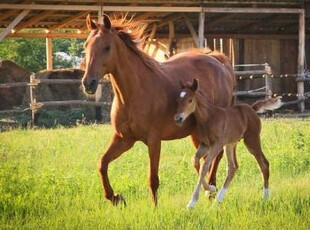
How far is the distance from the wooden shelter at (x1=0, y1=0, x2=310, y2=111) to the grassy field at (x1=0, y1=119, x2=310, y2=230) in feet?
24.1

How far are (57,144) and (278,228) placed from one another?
7.65 meters

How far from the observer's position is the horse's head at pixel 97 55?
7.12 m

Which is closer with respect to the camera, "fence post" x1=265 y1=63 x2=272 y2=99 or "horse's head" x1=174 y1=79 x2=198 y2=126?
"horse's head" x1=174 y1=79 x2=198 y2=126

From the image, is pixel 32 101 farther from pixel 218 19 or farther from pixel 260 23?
pixel 260 23

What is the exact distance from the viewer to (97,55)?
23.9 feet

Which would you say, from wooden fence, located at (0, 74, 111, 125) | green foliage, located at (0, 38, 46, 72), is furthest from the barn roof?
green foliage, located at (0, 38, 46, 72)

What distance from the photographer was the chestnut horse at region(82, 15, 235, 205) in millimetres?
7363

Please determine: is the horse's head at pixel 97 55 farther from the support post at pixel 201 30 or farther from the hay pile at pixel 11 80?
the hay pile at pixel 11 80

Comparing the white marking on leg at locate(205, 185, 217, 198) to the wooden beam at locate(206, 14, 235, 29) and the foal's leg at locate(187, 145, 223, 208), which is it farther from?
the wooden beam at locate(206, 14, 235, 29)

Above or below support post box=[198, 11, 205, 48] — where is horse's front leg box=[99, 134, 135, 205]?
below

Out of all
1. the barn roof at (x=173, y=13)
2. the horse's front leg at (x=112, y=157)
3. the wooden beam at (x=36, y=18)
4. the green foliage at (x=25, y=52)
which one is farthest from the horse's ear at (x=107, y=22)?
the green foliage at (x=25, y=52)

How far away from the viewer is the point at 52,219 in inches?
262

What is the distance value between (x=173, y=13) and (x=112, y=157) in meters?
14.9

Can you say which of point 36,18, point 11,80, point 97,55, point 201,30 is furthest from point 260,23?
point 97,55
